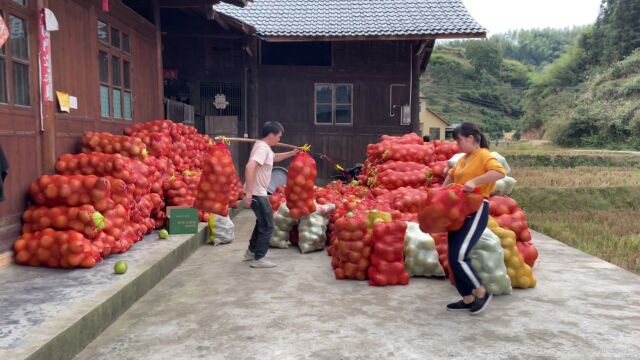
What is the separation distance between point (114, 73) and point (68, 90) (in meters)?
1.55

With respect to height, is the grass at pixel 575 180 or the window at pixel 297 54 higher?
the window at pixel 297 54

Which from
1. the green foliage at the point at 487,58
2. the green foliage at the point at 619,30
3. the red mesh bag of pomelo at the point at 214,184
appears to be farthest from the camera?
the green foliage at the point at 487,58

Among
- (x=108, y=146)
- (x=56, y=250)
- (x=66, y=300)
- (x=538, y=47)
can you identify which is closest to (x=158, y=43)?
(x=108, y=146)

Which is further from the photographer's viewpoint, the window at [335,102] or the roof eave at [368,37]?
the window at [335,102]

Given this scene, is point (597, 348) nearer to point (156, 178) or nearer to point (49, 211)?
point (49, 211)

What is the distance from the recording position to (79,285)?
4.27m

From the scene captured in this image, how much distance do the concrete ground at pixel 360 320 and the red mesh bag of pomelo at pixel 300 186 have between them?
0.95 m

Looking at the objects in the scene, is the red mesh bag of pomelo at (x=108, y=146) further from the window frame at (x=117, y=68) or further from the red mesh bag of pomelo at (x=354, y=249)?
the red mesh bag of pomelo at (x=354, y=249)

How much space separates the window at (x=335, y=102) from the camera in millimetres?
13648

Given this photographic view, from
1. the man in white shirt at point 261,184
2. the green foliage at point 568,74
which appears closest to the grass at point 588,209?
the man in white shirt at point 261,184

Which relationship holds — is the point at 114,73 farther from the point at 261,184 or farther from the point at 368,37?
the point at 368,37

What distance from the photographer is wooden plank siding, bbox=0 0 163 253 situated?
5098mm

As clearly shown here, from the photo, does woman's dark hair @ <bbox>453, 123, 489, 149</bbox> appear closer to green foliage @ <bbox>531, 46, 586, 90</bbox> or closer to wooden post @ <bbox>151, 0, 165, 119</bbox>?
wooden post @ <bbox>151, 0, 165, 119</bbox>

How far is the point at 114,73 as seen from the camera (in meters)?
7.74
